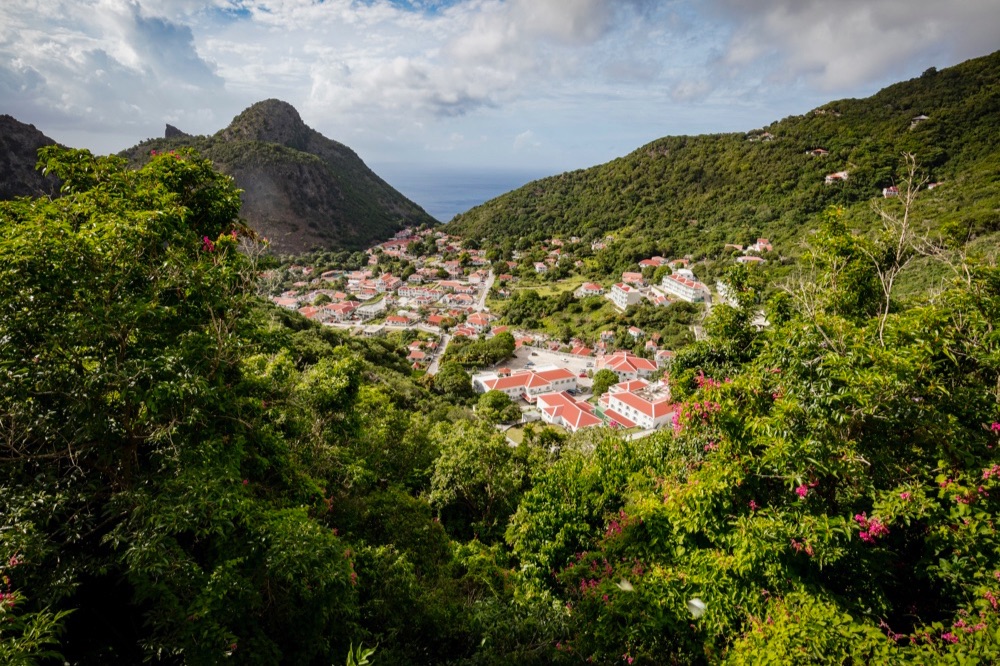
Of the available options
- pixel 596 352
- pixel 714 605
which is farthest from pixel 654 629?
pixel 596 352

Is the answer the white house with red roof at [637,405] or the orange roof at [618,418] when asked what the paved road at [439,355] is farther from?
the white house with red roof at [637,405]

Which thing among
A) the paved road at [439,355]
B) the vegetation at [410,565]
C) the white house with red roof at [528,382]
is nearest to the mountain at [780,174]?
the paved road at [439,355]

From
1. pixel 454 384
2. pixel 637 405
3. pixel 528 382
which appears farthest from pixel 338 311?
pixel 637 405

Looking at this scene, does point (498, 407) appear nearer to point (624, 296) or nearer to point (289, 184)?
point (624, 296)

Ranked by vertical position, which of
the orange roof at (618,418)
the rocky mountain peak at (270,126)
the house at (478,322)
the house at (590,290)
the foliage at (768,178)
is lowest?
the orange roof at (618,418)

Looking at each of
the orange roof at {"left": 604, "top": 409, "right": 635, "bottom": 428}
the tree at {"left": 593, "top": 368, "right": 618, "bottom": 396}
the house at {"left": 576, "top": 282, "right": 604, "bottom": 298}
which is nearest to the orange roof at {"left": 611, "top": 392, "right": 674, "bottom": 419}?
the orange roof at {"left": 604, "top": 409, "right": 635, "bottom": 428}

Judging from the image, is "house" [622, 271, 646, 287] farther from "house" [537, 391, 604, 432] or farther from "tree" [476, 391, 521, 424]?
"tree" [476, 391, 521, 424]

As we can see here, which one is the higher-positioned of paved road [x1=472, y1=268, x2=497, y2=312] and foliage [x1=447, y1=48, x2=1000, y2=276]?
foliage [x1=447, y1=48, x2=1000, y2=276]
